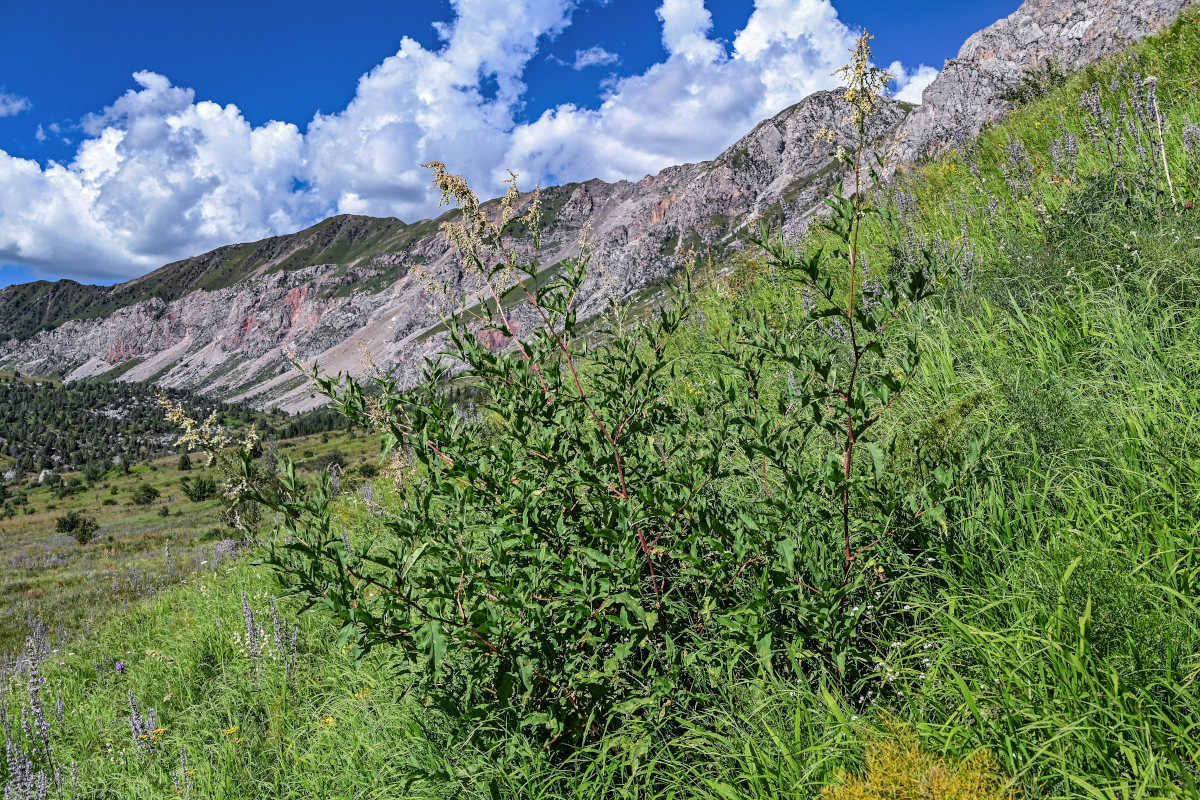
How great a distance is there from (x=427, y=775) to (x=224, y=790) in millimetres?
2046

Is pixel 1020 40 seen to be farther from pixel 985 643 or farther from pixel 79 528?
pixel 79 528

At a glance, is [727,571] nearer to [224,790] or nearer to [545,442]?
[545,442]

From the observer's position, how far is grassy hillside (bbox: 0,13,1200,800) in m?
1.79

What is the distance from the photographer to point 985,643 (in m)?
2.06

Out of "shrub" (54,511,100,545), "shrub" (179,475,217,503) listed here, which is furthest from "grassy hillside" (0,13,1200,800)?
"shrub" (54,511,100,545)

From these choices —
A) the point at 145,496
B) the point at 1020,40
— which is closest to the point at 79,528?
the point at 145,496

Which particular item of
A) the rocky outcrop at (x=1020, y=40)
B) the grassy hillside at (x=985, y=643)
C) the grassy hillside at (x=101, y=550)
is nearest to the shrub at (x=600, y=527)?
the grassy hillside at (x=985, y=643)

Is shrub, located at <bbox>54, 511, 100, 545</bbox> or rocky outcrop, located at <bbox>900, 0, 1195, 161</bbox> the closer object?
shrub, located at <bbox>54, 511, 100, 545</bbox>

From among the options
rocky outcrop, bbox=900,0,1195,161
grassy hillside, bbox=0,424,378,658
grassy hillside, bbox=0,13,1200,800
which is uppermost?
rocky outcrop, bbox=900,0,1195,161

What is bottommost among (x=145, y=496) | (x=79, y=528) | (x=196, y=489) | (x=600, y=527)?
(x=79, y=528)

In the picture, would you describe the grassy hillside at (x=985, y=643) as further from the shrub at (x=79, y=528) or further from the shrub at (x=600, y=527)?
the shrub at (x=79, y=528)

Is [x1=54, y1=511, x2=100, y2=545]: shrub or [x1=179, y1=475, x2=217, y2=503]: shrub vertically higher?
[x1=179, y1=475, x2=217, y2=503]: shrub

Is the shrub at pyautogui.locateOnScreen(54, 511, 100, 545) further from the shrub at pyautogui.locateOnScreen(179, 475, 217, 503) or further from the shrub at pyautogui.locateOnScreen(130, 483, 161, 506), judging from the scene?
the shrub at pyautogui.locateOnScreen(179, 475, 217, 503)

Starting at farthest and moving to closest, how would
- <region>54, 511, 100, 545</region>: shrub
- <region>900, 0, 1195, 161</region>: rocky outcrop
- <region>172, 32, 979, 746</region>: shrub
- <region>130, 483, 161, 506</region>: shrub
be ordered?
<region>130, 483, 161, 506</region>: shrub < <region>900, 0, 1195, 161</region>: rocky outcrop < <region>54, 511, 100, 545</region>: shrub < <region>172, 32, 979, 746</region>: shrub
